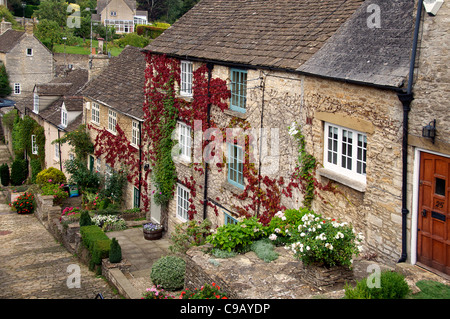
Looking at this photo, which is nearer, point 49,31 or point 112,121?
point 112,121

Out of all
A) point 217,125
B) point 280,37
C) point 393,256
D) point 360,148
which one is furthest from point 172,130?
point 393,256

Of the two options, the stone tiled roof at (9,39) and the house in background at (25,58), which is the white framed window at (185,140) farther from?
the stone tiled roof at (9,39)

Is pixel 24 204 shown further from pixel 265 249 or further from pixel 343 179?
pixel 343 179

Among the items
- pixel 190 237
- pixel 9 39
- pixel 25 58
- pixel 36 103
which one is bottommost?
pixel 190 237

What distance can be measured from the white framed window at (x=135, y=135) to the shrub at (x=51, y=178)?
7513 mm

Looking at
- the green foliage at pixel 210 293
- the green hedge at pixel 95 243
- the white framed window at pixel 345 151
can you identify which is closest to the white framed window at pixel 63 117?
the green hedge at pixel 95 243

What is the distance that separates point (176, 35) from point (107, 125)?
324 inches

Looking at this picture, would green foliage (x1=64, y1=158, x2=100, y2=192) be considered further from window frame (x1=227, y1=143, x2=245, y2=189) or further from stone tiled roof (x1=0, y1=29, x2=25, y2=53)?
stone tiled roof (x1=0, y1=29, x2=25, y2=53)

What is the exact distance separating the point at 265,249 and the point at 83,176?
17.3m

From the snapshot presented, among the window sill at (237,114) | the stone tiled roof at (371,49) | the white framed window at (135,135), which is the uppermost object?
the stone tiled roof at (371,49)

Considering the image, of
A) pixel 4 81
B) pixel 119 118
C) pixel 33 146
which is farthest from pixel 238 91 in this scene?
pixel 4 81

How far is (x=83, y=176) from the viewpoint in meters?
26.5

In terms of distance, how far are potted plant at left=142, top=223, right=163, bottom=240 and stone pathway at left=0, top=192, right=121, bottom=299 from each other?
2.93m

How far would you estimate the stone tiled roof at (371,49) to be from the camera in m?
10.5
